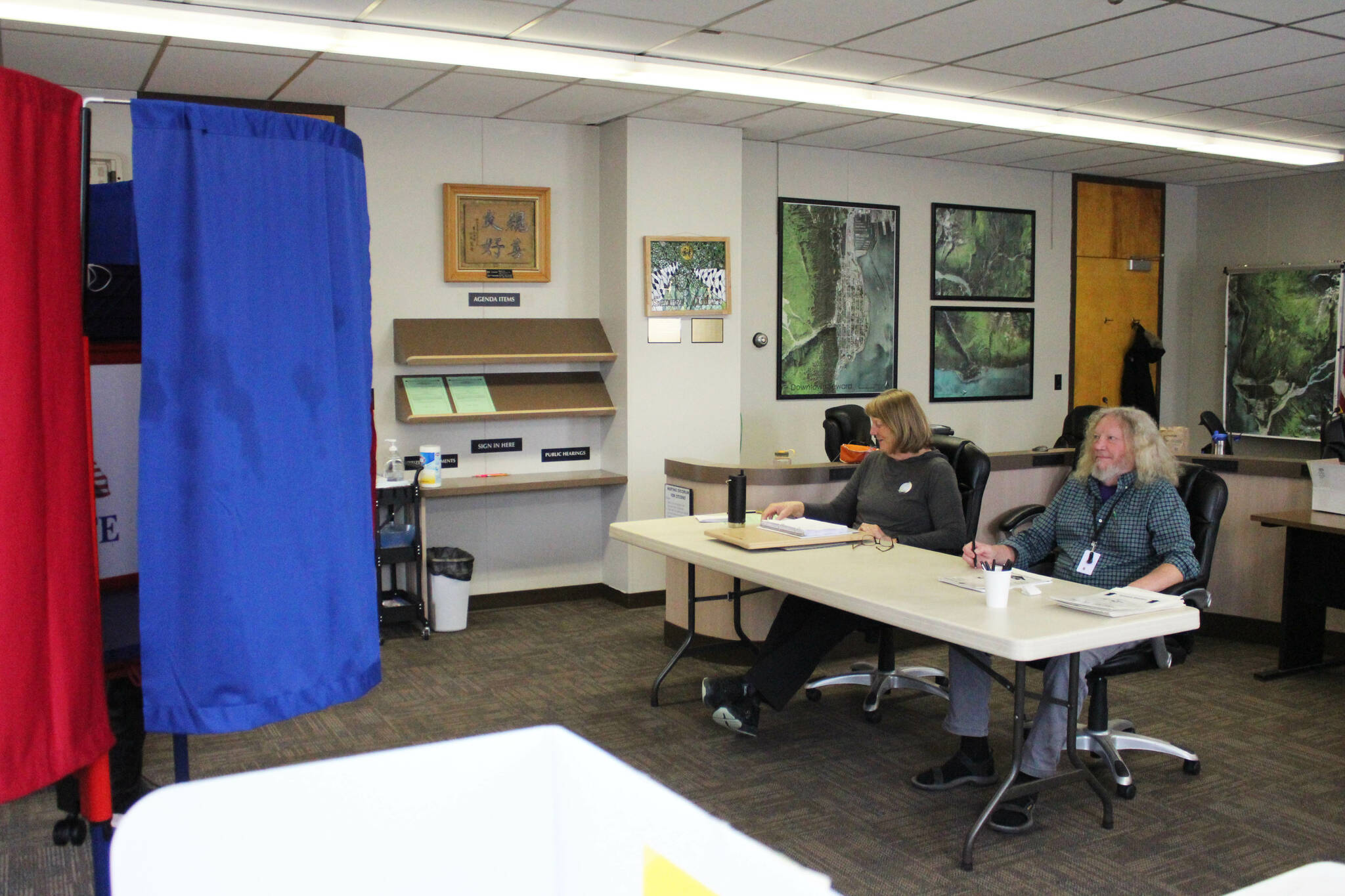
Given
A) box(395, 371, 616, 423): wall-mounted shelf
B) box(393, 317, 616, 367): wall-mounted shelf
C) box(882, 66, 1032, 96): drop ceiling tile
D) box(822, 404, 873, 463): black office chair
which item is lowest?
box(822, 404, 873, 463): black office chair

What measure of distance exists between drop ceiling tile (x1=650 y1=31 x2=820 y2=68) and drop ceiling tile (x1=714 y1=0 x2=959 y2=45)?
0.09 meters

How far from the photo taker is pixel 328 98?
5.65 meters

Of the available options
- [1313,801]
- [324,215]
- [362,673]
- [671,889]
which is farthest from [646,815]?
[1313,801]

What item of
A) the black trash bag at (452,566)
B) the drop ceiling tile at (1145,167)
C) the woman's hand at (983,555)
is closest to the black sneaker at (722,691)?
the woman's hand at (983,555)

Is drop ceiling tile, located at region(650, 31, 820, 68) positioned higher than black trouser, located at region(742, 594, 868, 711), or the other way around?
drop ceiling tile, located at region(650, 31, 820, 68)

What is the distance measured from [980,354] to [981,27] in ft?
12.4

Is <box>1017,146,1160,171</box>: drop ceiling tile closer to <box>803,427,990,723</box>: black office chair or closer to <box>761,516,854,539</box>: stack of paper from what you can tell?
<box>803,427,990,723</box>: black office chair

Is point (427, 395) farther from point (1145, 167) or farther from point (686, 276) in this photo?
point (1145, 167)

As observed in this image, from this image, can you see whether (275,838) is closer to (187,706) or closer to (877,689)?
(187,706)

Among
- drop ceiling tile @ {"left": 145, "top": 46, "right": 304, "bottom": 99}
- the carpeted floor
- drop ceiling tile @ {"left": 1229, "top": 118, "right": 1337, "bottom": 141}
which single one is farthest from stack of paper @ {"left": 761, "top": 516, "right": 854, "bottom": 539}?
drop ceiling tile @ {"left": 1229, "top": 118, "right": 1337, "bottom": 141}

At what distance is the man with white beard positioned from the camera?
3.46 meters

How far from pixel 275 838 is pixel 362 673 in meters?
0.94

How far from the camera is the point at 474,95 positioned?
5.57 m

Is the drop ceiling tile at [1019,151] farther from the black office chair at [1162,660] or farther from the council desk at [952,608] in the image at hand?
the council desk at [952,608]
